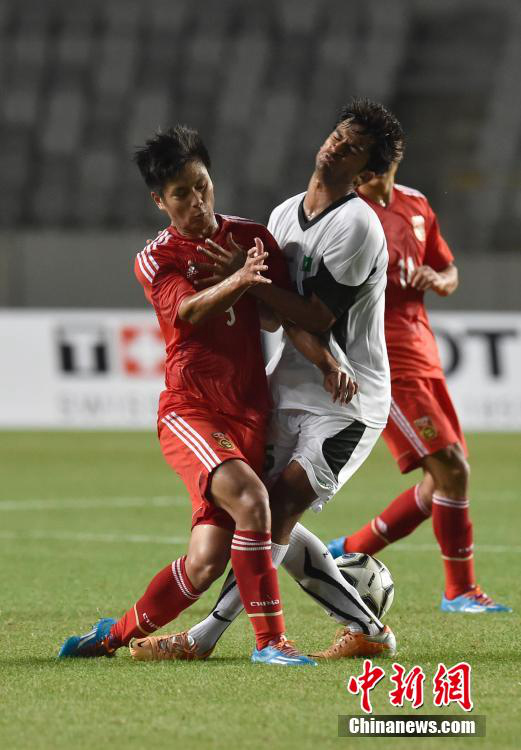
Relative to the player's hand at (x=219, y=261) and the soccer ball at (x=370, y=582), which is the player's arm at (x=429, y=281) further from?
the player's hand at (x=219, y=261)

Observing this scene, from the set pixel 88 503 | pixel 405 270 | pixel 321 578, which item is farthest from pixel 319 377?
pixel 88 503

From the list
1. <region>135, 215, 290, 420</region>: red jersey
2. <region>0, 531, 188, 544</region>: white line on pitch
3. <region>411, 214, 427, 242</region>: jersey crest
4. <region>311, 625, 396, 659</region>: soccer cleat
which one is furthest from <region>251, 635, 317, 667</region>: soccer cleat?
<region>0, 531, 188, 544</region>: white line on pitch

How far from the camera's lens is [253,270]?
4.45 metres

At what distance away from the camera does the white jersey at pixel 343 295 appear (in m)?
4.75

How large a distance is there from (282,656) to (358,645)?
381 millimetres

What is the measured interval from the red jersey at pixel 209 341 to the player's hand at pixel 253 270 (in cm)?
27

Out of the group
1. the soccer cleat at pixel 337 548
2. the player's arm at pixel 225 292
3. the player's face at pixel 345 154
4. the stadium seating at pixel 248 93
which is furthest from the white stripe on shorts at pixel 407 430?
the stadium seating at pixel 248 93

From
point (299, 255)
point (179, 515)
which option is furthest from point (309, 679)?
point (179, 515)

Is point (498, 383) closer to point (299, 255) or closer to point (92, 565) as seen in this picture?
point (92, 565)

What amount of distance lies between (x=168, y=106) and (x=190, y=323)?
18500 millimetres

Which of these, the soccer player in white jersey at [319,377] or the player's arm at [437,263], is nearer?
the soccer player in white jersey at [319,377]

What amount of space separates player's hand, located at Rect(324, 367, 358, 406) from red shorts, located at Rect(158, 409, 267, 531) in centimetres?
30

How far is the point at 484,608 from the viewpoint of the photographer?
20.1 feet

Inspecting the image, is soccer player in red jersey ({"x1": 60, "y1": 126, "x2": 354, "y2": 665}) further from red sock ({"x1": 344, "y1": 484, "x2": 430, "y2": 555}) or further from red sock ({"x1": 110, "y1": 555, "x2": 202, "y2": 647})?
red sock ({"x1": 344, "y1": 484, "x2": 430, "y2": 555})
